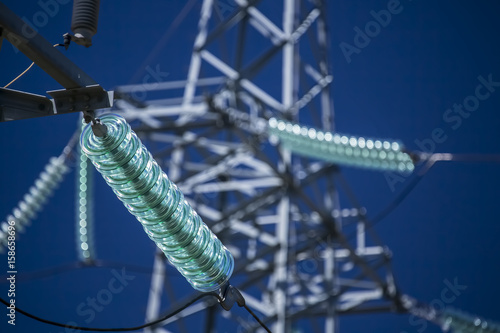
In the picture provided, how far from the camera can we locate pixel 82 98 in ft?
10.2

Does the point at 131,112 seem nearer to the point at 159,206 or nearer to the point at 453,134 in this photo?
the point at 159,206

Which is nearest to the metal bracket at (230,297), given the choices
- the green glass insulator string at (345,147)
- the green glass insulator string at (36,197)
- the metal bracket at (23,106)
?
the metal bracket at (23,106)

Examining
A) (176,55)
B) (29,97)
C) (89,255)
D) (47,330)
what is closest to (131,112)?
(89,255)

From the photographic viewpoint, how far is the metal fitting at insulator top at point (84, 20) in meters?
3.15

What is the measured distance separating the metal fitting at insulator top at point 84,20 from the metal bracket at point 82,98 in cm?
21

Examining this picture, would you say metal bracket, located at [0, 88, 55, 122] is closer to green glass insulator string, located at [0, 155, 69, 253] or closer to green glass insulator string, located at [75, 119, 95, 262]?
green glass insulator string, located at [75, 119, 95, 262]

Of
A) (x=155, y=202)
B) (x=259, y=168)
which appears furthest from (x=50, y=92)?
(x=259, y=168)

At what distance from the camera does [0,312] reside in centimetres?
1283

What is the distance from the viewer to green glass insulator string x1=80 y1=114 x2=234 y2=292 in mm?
3031

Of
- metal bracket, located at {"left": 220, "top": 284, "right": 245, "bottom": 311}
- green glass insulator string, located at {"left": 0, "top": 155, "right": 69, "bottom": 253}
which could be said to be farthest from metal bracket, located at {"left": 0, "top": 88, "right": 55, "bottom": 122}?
green glass insulator string, located at {"left": 0, "top": 155, "right": 69, "bottom": 253}

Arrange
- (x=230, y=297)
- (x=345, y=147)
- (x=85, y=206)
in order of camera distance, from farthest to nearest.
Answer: (x=85, y=206)
(x=345, y=147)
(x=230, y=297)

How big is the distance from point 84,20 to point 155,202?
2.75 feet

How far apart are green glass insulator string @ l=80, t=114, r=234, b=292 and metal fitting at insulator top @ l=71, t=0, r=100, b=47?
14.3 inches

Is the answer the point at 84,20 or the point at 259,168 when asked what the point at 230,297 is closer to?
the point at 84,20
